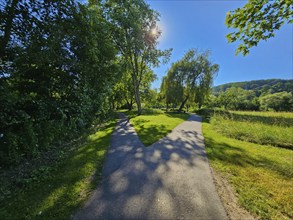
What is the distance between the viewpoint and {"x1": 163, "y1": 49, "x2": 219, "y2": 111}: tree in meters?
24.1

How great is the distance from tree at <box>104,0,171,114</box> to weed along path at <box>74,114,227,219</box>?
14.0 metres

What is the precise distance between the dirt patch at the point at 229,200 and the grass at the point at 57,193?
2.76m

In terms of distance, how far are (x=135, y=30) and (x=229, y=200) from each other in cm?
1742

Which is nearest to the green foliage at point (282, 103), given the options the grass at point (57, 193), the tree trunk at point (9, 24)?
the grass at point (57, 193)

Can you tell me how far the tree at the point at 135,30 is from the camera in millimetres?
15375

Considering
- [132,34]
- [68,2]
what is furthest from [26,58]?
A: [132,34]

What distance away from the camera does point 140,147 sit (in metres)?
5.94

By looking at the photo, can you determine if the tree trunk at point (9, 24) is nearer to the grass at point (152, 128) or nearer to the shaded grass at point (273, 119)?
the grass at point (152, 128)

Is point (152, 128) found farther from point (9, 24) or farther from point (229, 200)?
point (9, 24)

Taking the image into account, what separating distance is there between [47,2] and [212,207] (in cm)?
689

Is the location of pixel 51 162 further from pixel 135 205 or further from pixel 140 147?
pixel 135 205

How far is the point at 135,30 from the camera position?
637 inches

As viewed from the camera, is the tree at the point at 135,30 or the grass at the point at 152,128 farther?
the tree at the point at 135,30

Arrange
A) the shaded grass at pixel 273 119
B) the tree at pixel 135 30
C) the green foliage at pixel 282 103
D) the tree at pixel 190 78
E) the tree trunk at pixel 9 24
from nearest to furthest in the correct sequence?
the tree trunk at pixel 9 24 → the shaded grass at pixel 273 119 → the tree at pixel 135 30 → the tree at pixel 190 78 → the green foliage at pixel 282 103
